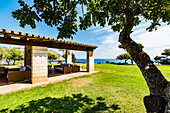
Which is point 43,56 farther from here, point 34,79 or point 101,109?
point 101,109

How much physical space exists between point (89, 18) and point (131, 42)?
7.86 feet

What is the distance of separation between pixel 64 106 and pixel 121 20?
556cm

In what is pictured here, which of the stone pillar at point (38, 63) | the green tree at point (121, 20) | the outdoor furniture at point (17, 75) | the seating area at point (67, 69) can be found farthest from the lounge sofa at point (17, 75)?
the green tree at point (121, 20)

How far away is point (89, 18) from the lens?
11.4 feet

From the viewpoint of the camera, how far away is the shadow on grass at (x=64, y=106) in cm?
283

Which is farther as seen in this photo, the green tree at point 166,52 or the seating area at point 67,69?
the green tree at point 166,52

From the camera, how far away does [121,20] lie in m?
4.34

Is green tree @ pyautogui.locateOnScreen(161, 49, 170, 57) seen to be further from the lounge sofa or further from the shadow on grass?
the lounge sofa

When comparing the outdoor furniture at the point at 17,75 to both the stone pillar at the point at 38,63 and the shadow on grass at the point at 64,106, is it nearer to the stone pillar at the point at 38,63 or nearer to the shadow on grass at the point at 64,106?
the stone pillar at the point at 38,63

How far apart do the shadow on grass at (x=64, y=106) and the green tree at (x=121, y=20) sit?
219cm

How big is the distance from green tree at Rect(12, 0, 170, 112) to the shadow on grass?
86.4 inches

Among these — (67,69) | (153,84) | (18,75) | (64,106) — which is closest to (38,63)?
(18,75)

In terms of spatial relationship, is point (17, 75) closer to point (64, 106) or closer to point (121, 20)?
point (64, 106)

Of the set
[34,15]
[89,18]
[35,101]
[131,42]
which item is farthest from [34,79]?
[131,42]
